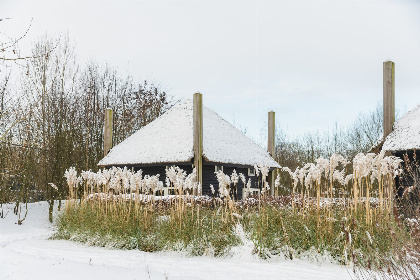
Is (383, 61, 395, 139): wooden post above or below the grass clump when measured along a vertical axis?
above

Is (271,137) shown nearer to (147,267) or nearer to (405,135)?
(405,135)

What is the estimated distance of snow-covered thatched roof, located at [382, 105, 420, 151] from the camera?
36.9 feet

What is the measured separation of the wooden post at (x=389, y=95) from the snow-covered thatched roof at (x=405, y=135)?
230mm

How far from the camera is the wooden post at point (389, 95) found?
12.4m

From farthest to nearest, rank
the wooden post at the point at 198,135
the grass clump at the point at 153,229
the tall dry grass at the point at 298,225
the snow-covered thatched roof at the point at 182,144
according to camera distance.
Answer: the snow-covered thatched roof at the point at 182,144 → the wooden post at the point at 198,135 → the grass clump at the point at 153,229 → the tall dry grass at the point at 298,225

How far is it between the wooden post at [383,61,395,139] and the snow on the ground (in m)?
8.29

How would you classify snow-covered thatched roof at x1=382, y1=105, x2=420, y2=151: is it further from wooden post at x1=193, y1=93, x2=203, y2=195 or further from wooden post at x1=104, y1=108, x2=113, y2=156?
wooden post at x1=104, y1=108, x2=113, y2=156

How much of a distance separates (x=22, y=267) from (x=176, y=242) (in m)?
2.45

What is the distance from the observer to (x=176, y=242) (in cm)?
689

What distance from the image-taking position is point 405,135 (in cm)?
1166

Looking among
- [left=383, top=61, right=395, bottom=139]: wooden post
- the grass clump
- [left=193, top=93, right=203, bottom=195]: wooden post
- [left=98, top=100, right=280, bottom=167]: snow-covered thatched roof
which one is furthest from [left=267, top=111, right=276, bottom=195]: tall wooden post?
the grass clump

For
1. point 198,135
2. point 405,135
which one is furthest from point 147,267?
point 405,135

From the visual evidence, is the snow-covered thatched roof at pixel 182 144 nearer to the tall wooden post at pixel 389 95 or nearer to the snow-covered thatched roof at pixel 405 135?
the tall wooden post at pixel 389 95

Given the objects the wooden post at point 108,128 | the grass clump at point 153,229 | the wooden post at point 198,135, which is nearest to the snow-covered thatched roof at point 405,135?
the wooden post at point 198,135
